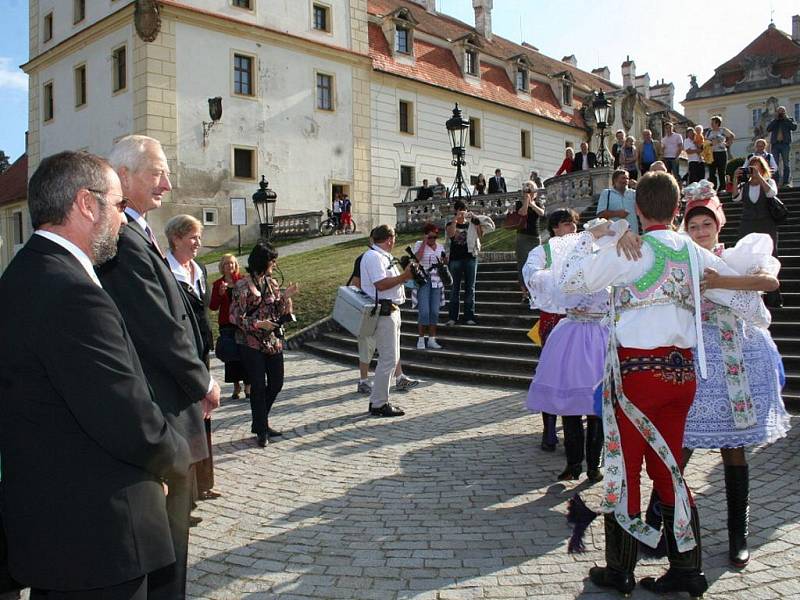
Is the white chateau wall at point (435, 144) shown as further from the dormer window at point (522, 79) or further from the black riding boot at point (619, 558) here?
the black riding boot at point (619, 558)

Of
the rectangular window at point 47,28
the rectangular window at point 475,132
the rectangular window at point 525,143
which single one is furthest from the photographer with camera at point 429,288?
the rectangular window at point 525,143

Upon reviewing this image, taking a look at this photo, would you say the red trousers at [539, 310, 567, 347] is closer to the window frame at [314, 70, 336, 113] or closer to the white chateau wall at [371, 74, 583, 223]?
the window frame at [314, 70, 336, 113]

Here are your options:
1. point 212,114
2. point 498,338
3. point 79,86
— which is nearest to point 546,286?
point 498,338

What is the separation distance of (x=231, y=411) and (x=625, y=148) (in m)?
12.8

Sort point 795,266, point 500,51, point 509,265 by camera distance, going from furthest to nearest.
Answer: point 500,51, point 509,265, point 795,266

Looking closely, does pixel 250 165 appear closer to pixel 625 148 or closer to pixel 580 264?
pixel 625 148

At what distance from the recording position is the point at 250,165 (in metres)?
29.5

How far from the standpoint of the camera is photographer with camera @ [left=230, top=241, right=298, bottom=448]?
669 cm

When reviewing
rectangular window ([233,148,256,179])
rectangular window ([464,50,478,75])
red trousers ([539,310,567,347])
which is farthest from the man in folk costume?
rectangular window ([464,50,478,75])

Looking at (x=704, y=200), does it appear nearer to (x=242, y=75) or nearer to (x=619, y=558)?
(x=619, y=558)

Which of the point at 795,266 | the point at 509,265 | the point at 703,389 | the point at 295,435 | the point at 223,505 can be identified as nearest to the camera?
the point at 703,389

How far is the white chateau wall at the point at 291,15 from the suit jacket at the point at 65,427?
94.1 feet

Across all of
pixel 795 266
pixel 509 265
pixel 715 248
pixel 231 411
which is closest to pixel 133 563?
pixel 715 248

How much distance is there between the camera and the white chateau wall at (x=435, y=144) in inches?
1339
